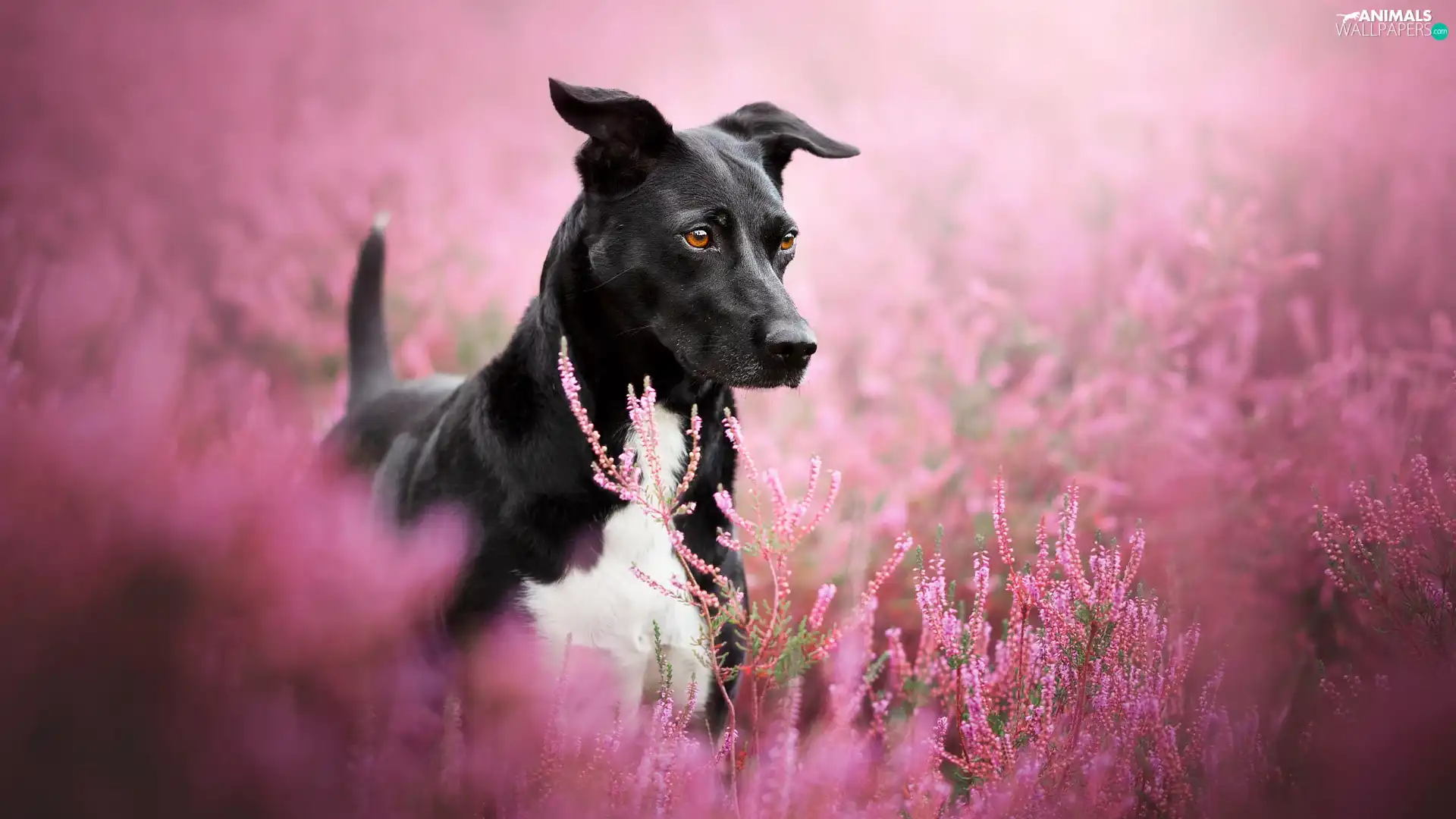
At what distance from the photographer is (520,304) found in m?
5.77

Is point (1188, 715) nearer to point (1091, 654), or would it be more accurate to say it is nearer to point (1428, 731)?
point (1091, 654)

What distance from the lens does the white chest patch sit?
8.77ft

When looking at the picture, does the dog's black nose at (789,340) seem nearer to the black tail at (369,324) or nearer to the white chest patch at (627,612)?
the white chest patch at (627,612)

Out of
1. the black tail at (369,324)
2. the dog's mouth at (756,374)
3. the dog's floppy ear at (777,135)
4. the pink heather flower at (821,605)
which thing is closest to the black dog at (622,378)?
the dog's mouth at (756,374)

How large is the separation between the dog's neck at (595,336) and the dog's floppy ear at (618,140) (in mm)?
101

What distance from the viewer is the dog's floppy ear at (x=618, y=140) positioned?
2658mm

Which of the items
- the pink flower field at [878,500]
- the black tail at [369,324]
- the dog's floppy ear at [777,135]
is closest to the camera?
the pink flower field at [878,500]

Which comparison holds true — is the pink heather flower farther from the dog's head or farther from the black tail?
the black tail

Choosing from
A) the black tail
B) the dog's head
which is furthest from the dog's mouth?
the black tail

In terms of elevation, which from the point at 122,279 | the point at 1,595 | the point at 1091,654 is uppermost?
the point at 122,279

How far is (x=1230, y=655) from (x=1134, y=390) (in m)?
2.44

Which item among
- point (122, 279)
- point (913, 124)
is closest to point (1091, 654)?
point (122, 279)

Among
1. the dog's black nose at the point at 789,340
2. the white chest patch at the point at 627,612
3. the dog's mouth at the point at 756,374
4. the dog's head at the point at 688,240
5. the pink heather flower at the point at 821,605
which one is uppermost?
the dog's head at the point at 688,240

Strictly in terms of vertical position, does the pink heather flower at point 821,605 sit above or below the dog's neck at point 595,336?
below
